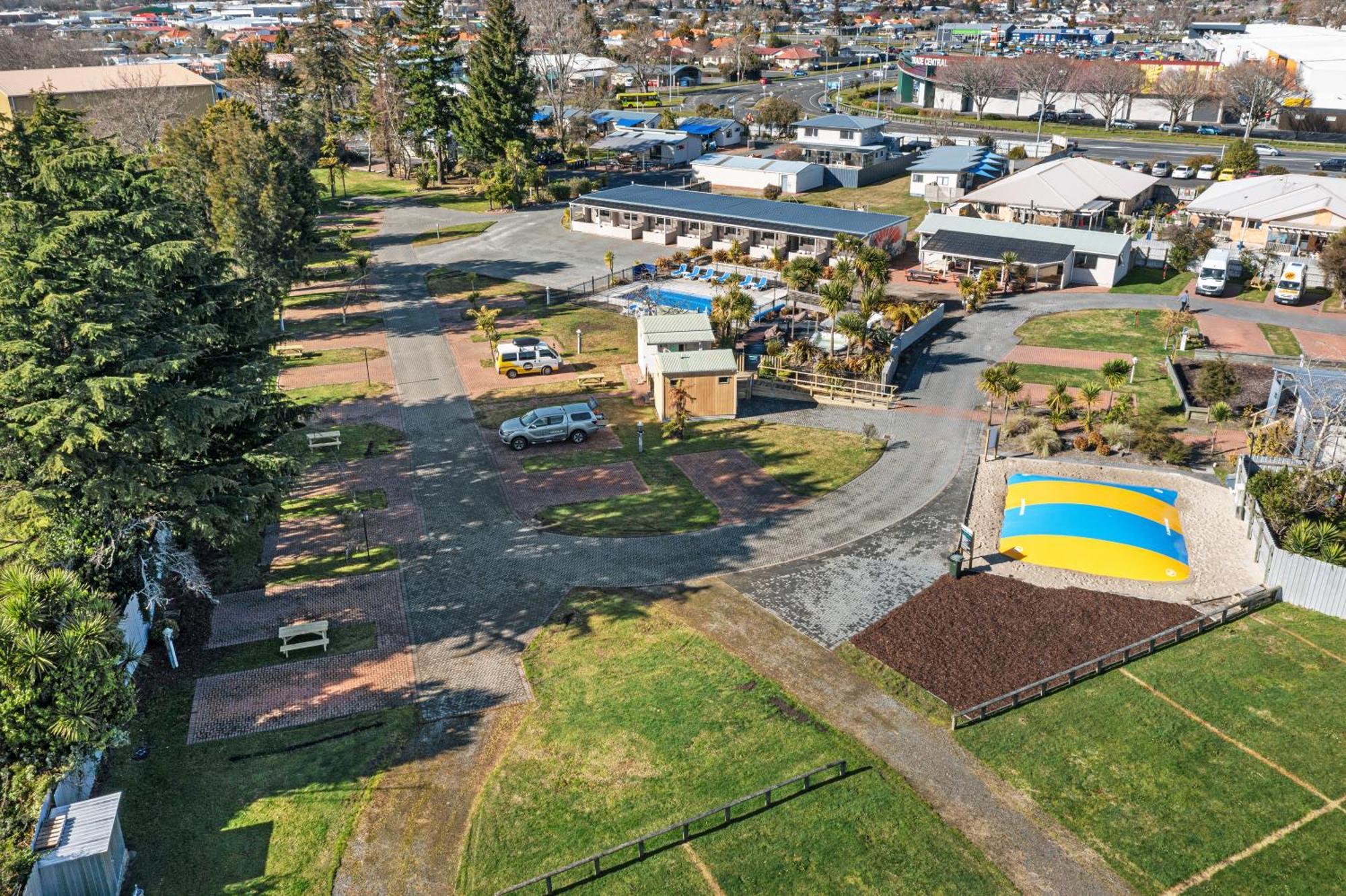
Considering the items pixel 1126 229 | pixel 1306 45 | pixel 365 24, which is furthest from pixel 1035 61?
pixel 365 24

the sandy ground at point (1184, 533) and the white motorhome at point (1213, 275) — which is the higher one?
the white motorhome at point (1213, 275)

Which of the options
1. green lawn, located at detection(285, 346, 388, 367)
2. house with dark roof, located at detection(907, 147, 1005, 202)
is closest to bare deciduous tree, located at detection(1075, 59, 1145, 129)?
house with dark roof, located at detection(907, 147, 1005, 202)

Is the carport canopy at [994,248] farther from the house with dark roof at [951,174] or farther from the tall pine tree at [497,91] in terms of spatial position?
the tall pine tree at [497,91]

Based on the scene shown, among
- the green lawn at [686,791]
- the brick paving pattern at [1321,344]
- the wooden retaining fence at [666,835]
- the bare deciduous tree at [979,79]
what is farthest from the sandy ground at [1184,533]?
the bare deciduous tree at [979,79]

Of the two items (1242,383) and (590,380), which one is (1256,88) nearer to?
(1242,383)

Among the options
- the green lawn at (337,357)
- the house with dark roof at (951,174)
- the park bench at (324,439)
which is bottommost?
the park bench at (324,439)
